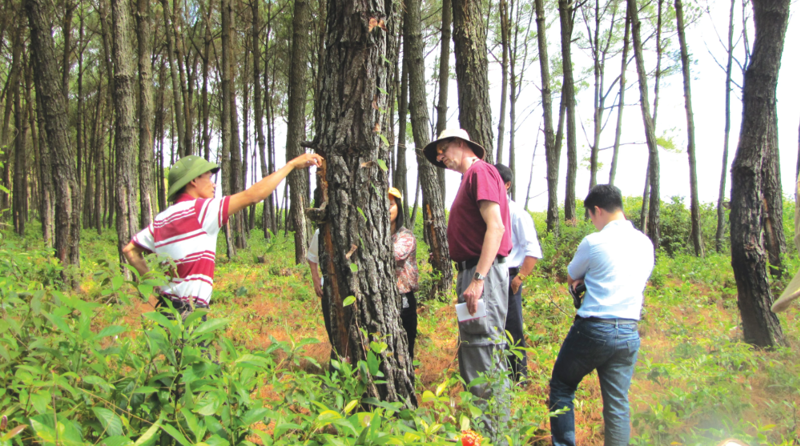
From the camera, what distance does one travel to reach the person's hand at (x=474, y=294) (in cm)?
262

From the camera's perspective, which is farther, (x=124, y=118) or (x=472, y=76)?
(x=124, y=118)

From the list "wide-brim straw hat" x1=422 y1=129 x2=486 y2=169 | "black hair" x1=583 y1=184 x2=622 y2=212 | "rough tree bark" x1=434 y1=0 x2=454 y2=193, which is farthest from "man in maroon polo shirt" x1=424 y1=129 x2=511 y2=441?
"rough tree bark" x1=434 y1=0 x2=454 y2=193

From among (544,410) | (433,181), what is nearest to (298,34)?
(433,181)

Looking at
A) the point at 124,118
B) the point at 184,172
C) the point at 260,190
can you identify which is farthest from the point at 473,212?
the point at 124,118

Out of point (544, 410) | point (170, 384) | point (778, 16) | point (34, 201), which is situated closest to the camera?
point (170, 384)

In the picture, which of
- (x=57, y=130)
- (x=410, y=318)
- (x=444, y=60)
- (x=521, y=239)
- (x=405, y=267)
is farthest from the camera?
(x=444, y=60)

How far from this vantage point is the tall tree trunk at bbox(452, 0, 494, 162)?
4973 millimetres

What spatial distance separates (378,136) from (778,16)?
481 cm

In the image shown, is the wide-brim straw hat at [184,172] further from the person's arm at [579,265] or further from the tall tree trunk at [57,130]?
the tall tree trunk at [57,130]

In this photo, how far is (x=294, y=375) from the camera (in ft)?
6.15

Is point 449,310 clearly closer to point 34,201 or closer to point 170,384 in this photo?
point 170,384

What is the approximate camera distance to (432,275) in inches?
249

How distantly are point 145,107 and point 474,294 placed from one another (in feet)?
→ 23.1

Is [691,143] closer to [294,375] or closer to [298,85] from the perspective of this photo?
[298,85]
